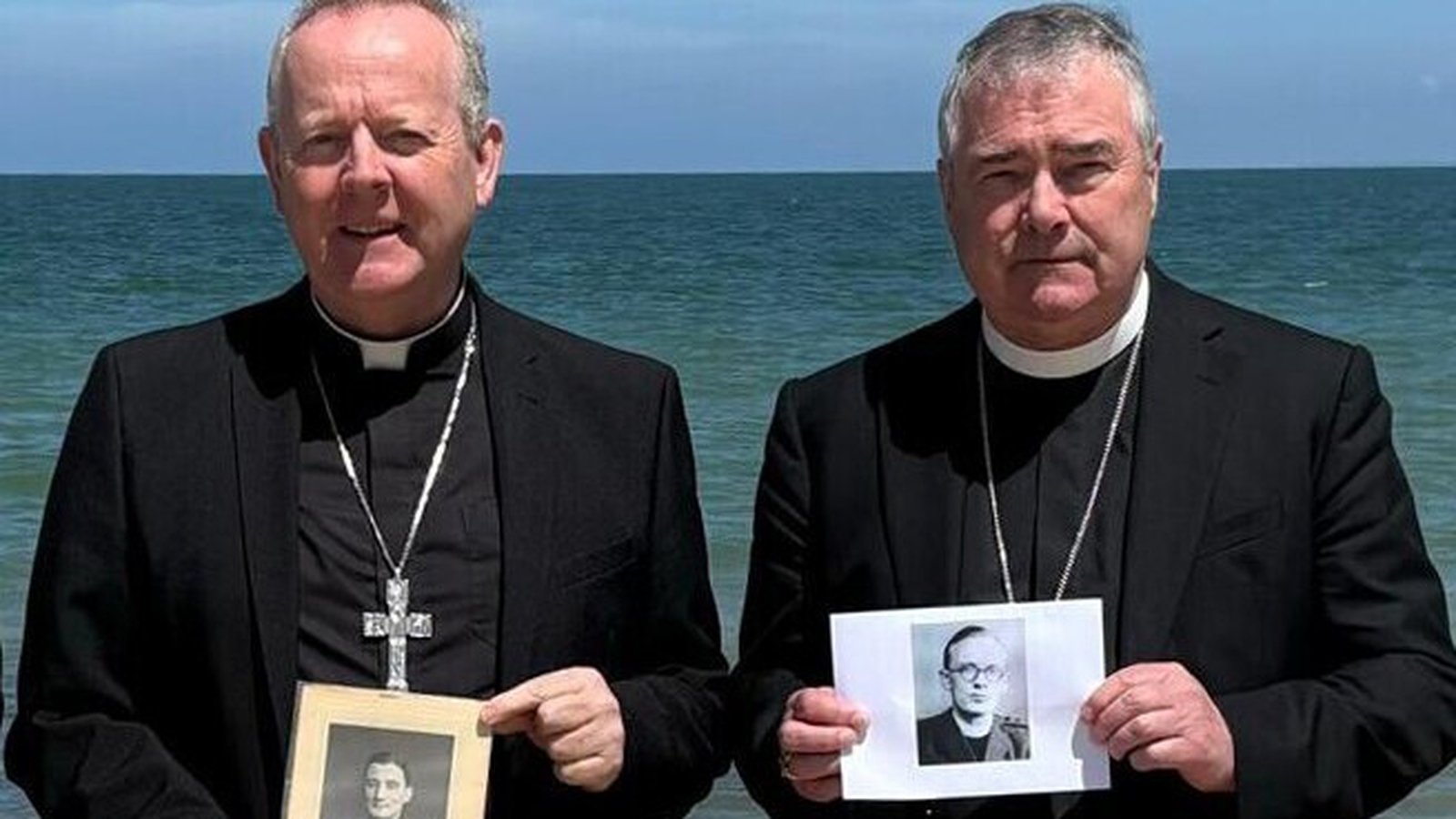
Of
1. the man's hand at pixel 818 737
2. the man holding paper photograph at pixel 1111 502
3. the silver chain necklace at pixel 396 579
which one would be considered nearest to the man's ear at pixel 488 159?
the silver chain necklace at pixel 396 579

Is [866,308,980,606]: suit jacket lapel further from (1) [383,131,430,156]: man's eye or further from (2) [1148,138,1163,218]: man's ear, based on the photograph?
(1) [383,131,430,156]: man's eye

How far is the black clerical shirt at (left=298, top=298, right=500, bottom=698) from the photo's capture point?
4.36m

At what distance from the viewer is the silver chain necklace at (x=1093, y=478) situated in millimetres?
4445

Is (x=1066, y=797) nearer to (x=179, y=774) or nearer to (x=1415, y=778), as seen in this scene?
(x=1415, y=778)

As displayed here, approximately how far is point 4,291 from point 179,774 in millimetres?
36352

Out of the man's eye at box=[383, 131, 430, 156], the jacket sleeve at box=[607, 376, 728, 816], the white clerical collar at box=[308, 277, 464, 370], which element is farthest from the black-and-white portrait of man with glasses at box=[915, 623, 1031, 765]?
the man's eye at box=[383, 131, 430, 156]

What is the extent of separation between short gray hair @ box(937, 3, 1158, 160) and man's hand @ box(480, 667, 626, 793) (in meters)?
1.07

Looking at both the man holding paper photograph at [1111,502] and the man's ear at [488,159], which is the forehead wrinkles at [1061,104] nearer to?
the man holding paper photograph at [1111,502]

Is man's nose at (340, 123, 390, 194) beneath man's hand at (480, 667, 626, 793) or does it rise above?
above

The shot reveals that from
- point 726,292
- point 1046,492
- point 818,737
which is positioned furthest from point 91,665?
point 726,292

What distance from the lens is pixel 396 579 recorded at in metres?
4.37

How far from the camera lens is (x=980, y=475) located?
4543 millimetres

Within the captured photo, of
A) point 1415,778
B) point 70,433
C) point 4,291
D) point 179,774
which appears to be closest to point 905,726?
point 1415,778

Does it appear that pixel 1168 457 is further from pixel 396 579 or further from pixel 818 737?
pixel 396 579
